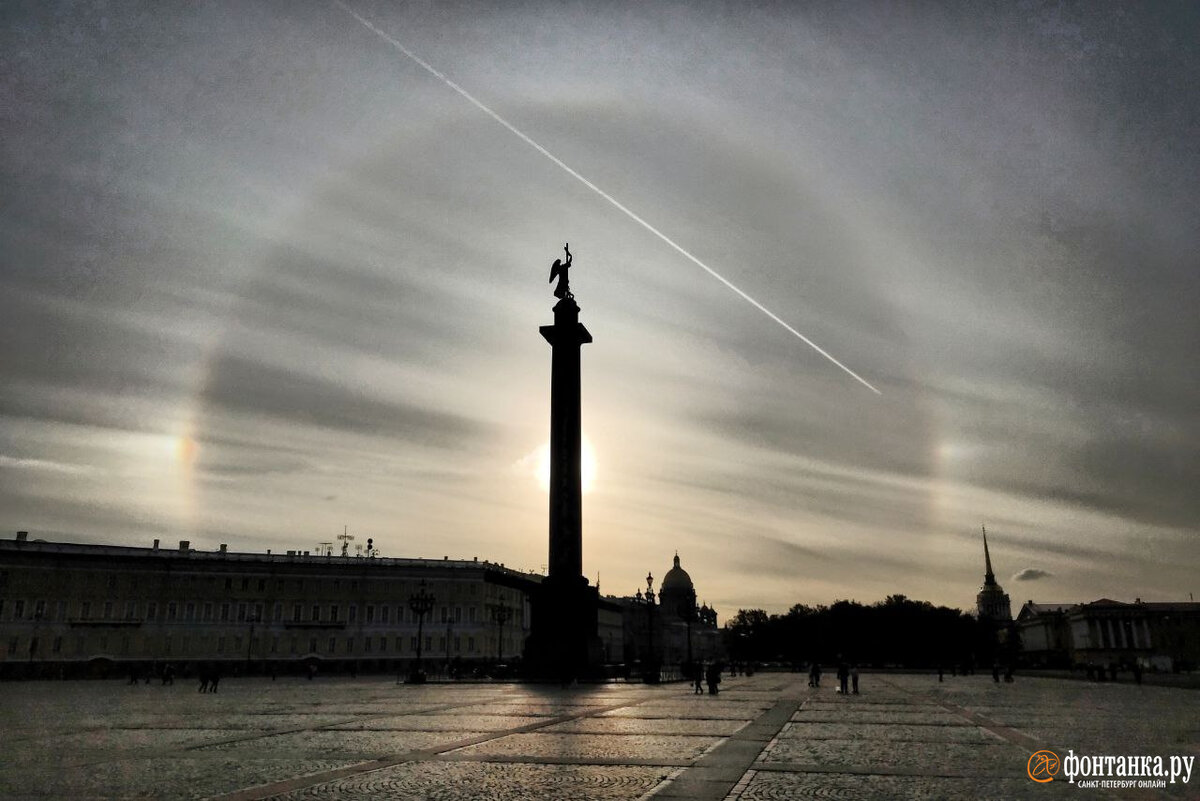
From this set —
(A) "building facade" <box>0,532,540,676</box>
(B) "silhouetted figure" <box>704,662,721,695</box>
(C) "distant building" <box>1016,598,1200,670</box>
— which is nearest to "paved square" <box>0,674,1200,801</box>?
(B) "silhouetted figure" <box>704,662,721,695</box>

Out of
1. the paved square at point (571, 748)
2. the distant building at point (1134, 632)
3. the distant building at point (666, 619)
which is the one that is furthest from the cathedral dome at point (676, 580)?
the paved square at point (571, 748)

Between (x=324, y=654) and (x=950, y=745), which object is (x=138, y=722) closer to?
(x=950, y=745)

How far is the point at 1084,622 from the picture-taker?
133125 mm

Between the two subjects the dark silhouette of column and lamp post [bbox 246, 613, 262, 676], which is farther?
lamp post [bbox 246, 613, 262, 676]

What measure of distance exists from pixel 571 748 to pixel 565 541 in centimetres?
3026

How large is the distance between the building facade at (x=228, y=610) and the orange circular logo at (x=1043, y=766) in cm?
5524

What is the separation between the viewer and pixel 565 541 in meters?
46.7

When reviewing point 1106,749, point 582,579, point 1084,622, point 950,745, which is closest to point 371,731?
point 950,745

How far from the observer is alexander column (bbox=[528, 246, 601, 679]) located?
44.4m

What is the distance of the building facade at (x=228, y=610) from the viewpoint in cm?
6969

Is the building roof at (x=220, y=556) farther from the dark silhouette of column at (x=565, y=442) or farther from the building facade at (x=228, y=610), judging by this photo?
the dark silhouette of column at (x=565, y=442)

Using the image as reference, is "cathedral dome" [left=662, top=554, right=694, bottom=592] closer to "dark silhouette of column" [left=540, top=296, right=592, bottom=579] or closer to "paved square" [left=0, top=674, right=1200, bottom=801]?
"dark silhouette of column" [left=540, top=296, right=592, bottom=579]

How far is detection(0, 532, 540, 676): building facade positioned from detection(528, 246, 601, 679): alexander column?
2327cm

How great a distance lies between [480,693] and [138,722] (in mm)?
15283
